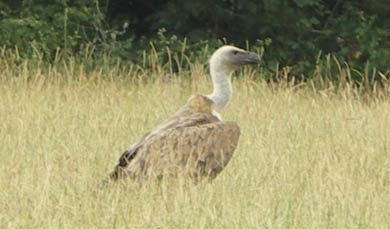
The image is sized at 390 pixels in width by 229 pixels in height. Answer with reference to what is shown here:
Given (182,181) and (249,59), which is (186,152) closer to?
(182,181)

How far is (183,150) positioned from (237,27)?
870cm

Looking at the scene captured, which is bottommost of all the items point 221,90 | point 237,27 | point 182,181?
point 182,181

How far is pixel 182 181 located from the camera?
5.26 m

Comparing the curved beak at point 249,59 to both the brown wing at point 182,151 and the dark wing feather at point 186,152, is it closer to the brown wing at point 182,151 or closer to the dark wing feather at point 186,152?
the brown wing at point 182,151

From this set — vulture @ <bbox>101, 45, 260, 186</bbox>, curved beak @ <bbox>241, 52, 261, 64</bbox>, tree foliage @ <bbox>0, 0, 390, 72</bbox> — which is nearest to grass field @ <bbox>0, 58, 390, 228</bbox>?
vulture @ <bbox>101, 45, 260, 186</bbox>

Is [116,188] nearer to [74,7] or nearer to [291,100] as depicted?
[291,100]

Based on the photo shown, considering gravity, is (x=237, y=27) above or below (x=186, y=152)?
above

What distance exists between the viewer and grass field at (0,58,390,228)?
4.77 meters

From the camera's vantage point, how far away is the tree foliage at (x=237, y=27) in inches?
522

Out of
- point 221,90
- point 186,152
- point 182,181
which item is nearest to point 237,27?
point 221,90

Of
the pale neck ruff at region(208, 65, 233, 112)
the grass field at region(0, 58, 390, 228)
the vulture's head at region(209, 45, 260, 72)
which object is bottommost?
the grass field at region(0, 58, 390, 228)

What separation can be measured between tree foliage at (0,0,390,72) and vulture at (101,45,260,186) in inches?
266

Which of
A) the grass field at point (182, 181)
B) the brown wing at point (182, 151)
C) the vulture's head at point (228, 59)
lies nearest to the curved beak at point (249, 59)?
the vulture's head at point (228, 59)

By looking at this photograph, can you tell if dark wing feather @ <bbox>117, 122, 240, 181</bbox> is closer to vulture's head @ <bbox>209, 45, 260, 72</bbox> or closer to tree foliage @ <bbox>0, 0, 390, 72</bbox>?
vulture's head @ <bbox>209, 45, 260, 72</bbox>
